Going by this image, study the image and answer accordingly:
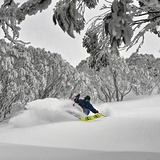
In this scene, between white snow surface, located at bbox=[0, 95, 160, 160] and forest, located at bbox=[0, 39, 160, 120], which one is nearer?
white snow surface, located at bbox=[0, 95, 160, 160]

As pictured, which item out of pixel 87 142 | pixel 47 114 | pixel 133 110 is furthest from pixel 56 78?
pixel 87 142

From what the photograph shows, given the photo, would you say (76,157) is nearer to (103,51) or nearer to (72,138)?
(72,138)

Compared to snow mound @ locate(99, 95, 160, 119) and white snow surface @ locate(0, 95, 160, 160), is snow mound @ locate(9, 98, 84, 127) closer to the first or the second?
snow mound @ locate(99, 95, 160, 119)

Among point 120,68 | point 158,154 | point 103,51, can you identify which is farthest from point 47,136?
point 120,68

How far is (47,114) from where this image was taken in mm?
11320

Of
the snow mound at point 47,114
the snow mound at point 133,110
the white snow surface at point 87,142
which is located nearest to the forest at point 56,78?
the snow mound at point 133,110

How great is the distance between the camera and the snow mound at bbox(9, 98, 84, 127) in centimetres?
1089

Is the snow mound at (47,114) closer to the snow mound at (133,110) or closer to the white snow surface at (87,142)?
the snow mound at (133,110)

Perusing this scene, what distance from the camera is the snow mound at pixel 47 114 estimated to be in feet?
35.7

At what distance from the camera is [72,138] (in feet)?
21.6

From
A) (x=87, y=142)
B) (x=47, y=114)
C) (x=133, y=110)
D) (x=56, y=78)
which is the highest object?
(x=56, y=78)

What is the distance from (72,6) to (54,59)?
20.5m

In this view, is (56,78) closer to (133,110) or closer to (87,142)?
(133,110)

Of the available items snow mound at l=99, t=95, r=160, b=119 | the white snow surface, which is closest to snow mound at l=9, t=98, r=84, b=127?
snow mound at l=99, t=95, r=160, b=119
